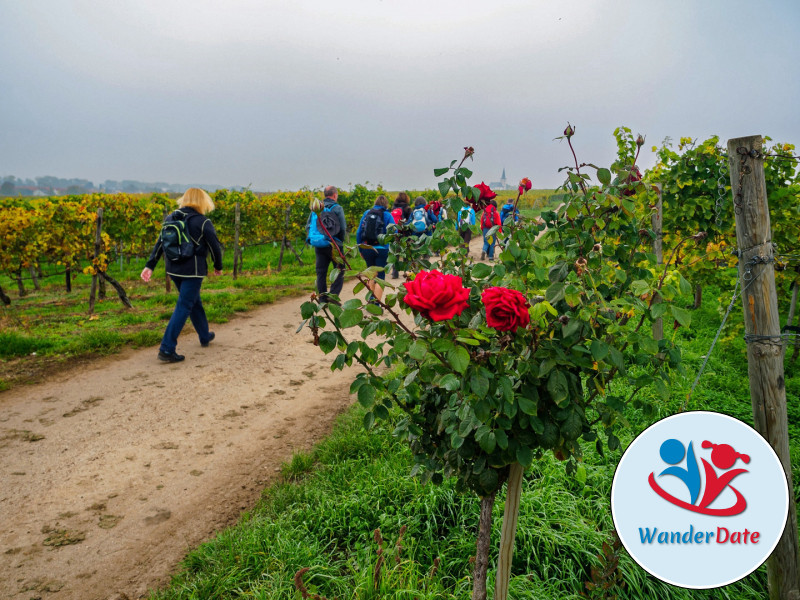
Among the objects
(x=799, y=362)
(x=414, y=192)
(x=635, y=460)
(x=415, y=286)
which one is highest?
(x=414, y=192)

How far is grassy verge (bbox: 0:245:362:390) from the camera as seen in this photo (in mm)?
5797

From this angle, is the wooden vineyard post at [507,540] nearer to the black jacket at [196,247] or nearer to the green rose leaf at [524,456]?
the green rose leaf at [524,456]

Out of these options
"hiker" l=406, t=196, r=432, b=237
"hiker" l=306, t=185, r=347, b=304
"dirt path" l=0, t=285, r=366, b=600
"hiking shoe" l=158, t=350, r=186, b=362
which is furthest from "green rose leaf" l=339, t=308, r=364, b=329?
"hiking shoe" l=158, t=350, r=186, b=362

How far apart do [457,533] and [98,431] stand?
3259mm

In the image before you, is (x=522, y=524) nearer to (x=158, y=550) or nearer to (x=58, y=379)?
(x=158, y=550)

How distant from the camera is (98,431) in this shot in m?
4.16

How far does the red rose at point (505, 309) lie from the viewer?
46.8 inches

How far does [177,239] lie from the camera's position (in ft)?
18.0

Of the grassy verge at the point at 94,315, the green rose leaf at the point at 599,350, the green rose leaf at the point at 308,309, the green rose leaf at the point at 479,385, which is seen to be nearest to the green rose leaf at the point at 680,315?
the green rose leaf at the point at 599,350

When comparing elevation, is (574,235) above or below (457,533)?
above

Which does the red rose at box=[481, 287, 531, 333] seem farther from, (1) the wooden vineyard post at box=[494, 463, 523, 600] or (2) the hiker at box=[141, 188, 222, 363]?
(2) the hiker at box=[141, 188, 222, 363]

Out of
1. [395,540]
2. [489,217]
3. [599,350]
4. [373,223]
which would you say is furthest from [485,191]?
[373,223]

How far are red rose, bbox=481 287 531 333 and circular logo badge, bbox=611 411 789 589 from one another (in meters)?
0.71

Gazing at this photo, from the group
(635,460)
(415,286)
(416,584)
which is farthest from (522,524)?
(415,286)
